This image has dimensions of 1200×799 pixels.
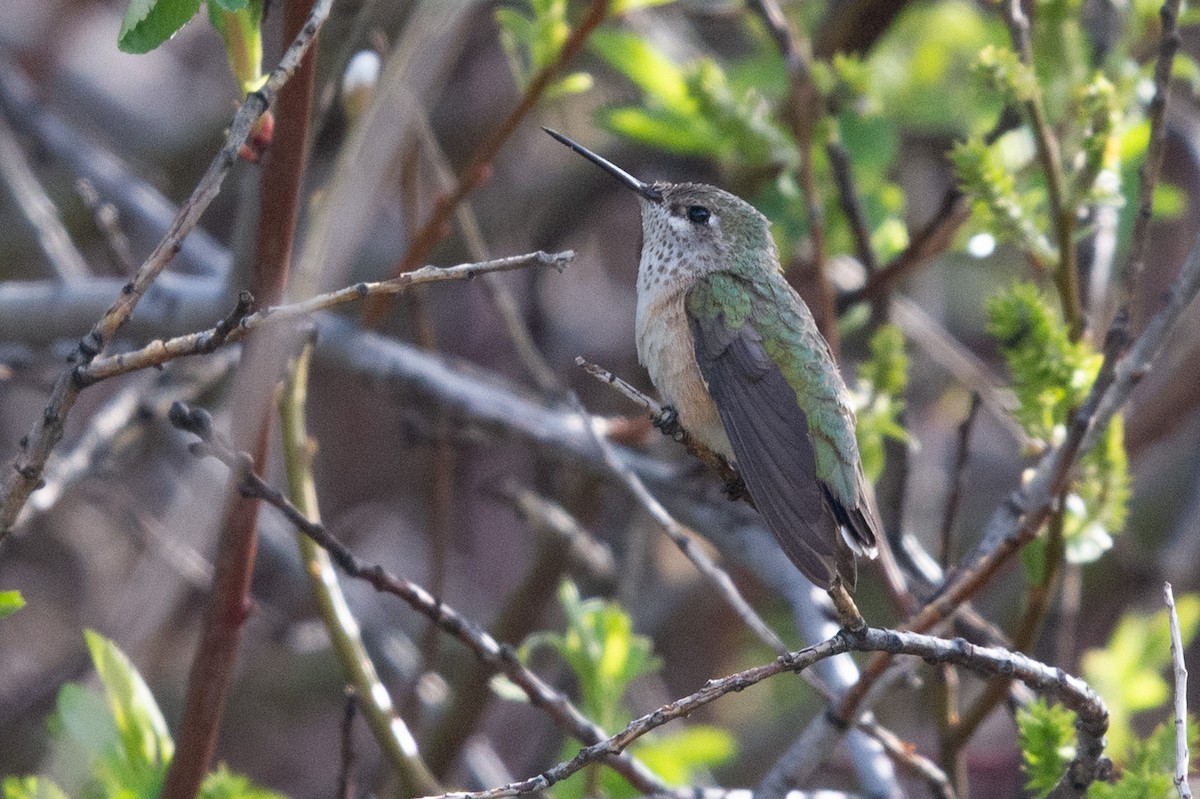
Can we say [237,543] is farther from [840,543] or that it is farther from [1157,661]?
[1157,661]

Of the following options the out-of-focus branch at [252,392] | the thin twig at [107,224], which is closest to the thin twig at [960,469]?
the out-of-focus branch at [252,392]

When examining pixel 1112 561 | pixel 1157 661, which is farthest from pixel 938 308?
pixel 1157 661

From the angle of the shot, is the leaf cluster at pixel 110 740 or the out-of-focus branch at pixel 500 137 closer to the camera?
the leaf cluster at pixel 110 740

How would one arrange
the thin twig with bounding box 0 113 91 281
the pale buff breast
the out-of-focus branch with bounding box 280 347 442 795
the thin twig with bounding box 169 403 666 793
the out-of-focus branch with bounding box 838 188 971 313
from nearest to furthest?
the thin twig with bounding box 169 403 666 793
the out-of-focus branch with bounding box 280 347 442 795
the pale buff breast
the out-of-focus branch with bounding box 838 188 971 313
the thin twig with bounding box 0 113 91 281

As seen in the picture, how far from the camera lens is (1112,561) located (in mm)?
5074

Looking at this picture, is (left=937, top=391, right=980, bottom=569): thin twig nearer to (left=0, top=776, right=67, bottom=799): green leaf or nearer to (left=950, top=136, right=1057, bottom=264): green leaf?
(left=950, top=136, right=1057, bottom=264): green leaf

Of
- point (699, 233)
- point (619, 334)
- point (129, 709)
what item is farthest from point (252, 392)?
point (619, 334)

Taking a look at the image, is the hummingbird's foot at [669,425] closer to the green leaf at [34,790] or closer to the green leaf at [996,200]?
the green leaf at [996,200]

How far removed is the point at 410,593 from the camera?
2.20 m

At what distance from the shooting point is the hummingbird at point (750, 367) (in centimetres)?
248

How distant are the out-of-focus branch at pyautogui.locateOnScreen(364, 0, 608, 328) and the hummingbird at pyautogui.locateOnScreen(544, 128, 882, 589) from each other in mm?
258

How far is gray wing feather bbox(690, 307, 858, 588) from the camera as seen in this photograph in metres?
2.23

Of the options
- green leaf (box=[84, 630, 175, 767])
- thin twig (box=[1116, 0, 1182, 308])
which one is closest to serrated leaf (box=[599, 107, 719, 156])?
thin twig (box=[1116, 0, 1182, 308])

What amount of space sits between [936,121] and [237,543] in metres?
2.87
